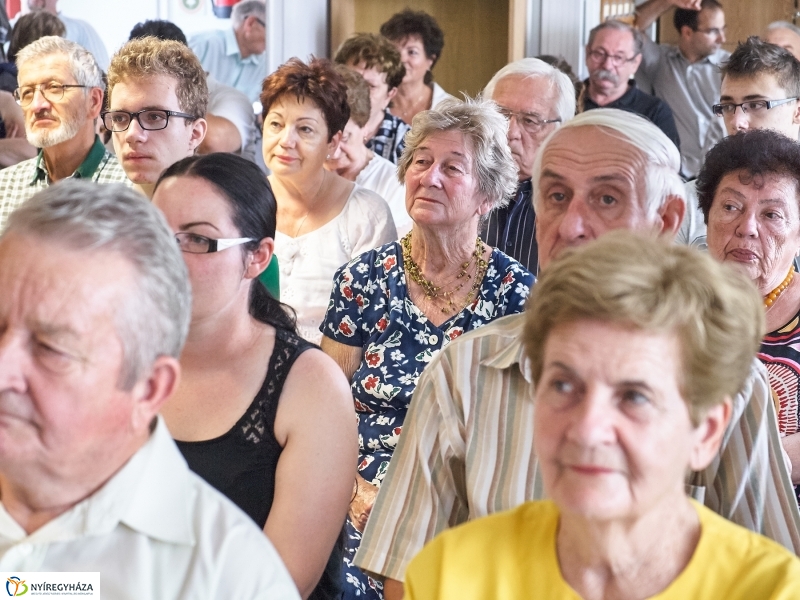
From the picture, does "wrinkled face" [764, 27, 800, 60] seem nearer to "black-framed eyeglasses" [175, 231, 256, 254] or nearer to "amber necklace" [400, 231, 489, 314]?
"amber necklace" [400, 231, 489, 314]

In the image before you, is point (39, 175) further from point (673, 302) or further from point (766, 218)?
point (673, 302)

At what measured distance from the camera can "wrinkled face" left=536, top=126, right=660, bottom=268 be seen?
5.89 feet

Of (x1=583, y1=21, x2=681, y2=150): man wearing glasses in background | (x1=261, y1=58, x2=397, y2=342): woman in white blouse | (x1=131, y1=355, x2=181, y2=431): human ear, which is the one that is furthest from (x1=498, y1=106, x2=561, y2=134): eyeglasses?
(x1=131, y1=355, x2=181, y2=431): human ear

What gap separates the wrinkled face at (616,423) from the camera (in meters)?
1.20

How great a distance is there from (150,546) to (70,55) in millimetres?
2514

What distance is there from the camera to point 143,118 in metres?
3.17

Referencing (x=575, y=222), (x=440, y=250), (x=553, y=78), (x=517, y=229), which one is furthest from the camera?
(x=553, y=78)

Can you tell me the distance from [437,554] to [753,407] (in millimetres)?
574

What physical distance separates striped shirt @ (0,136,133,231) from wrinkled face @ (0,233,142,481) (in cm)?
219

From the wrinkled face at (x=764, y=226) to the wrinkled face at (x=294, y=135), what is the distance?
1.65m

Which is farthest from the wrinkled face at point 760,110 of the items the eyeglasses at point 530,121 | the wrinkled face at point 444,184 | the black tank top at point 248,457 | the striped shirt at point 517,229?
the black tank top at point 248,457

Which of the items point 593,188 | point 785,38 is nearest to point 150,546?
point 593,188

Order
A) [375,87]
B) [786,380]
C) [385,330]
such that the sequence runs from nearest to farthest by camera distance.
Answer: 1. [786,380]
2. [385,330]
3. [375,87]

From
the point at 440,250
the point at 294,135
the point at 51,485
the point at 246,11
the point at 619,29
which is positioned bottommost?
the point at 51,485
